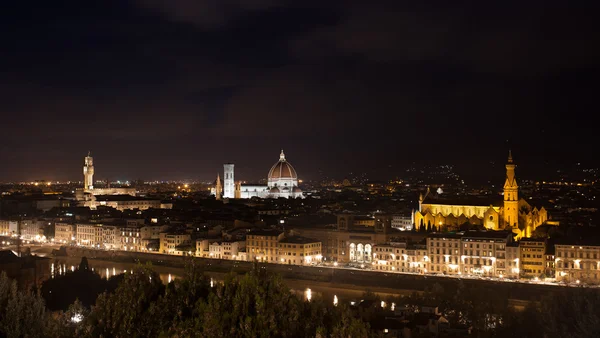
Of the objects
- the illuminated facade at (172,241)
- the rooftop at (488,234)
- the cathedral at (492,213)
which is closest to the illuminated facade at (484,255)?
the rooftop at (488,234)

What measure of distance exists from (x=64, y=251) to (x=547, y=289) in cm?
2605

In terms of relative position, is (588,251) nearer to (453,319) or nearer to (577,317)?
(453,319)

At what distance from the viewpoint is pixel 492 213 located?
31.5 metres

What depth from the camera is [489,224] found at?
103 ft

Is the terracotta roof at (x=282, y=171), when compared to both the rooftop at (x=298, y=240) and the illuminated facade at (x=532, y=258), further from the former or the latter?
the illuminated facade at (x=532, y=258)

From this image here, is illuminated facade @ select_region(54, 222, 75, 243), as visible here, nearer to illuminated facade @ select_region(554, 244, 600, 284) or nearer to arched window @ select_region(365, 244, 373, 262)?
arched window @ select_region(365, 244, 373, 262)

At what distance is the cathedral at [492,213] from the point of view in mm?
31438

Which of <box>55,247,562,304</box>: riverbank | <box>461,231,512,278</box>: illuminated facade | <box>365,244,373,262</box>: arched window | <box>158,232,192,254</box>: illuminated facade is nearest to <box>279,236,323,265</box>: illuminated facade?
<box>55,247,562,304</box>: riverbank

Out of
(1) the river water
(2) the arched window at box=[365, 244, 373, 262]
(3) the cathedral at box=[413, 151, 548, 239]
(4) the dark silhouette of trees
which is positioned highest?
(3) the cathedral at box=[413, 151, 548, 239]

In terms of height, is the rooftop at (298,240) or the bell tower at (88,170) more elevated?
the bell tower at (88,170)

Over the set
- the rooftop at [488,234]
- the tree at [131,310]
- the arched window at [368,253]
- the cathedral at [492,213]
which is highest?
the cathedral at [492,213]

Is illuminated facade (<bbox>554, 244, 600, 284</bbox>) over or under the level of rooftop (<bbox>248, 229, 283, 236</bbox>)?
under

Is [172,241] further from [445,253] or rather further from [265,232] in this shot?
[445,253]

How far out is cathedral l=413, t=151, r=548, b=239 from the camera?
103ft
